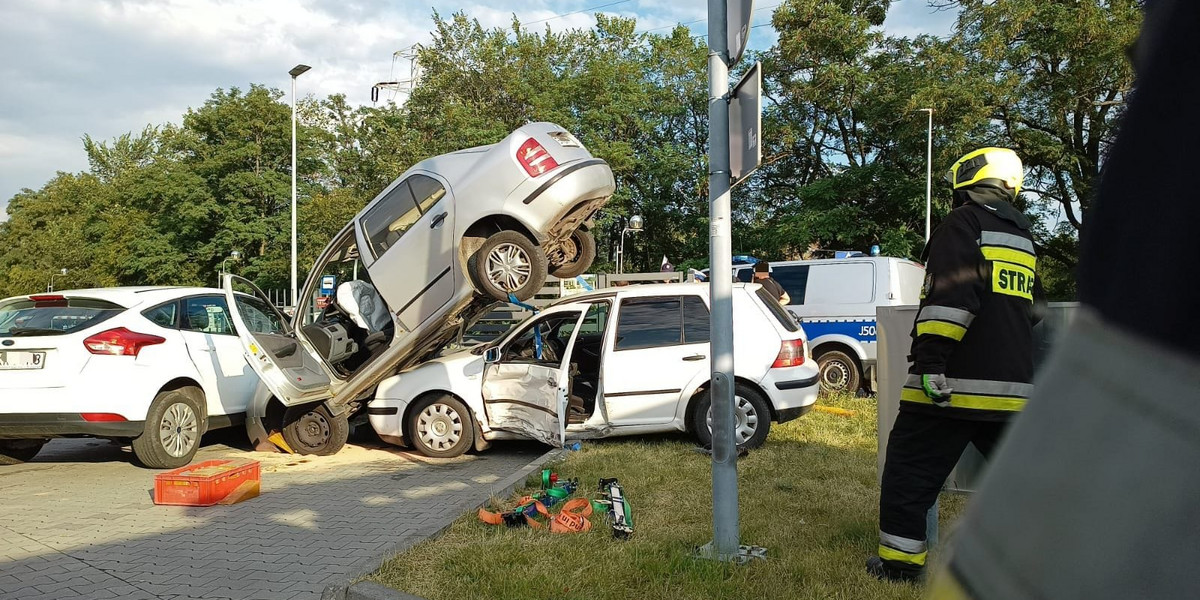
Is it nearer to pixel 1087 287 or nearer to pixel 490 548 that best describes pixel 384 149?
pixel 490 548

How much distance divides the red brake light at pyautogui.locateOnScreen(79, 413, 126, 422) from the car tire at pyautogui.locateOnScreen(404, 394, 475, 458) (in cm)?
242

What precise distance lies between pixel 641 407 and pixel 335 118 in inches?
1176

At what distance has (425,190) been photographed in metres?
7.09

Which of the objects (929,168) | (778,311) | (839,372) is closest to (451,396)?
(778,311)

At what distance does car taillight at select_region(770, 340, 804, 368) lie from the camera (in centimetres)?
702

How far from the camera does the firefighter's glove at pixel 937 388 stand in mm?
3174

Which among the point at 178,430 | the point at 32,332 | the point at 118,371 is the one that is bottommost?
the point at 178,430

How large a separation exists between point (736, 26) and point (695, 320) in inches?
152

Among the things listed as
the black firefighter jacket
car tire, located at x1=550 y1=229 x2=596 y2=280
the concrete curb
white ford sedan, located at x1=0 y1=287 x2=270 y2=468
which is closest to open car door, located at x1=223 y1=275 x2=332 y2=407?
white ford sedan, located at x1=0 y1=287 x2=270 y2=468

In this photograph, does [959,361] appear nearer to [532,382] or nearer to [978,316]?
[978,316]

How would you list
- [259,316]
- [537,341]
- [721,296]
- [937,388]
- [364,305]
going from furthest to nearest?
[259,316], [364,305], [537,341], [721,296], [937,388]

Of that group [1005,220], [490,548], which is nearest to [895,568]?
[1005,220]

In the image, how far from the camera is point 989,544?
60cm

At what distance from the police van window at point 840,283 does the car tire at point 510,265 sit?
5656 millimetres
